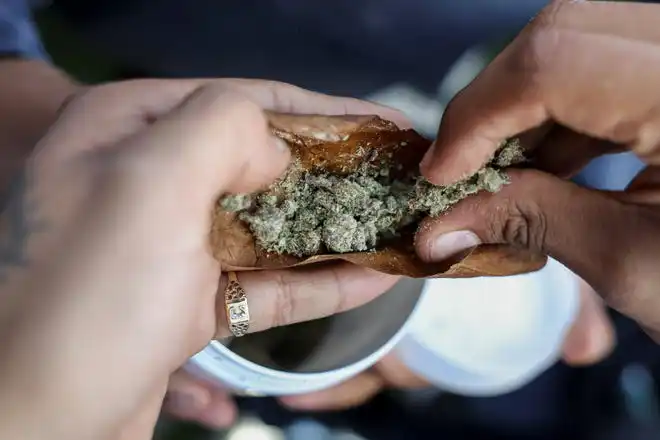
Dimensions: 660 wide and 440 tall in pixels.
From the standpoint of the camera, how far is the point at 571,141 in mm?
489

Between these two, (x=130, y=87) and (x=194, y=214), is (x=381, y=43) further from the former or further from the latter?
(x=194, y=214)

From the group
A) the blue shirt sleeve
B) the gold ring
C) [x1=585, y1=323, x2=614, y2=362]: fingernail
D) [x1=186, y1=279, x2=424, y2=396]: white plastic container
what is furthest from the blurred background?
the gold ring

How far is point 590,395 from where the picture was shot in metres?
0.86

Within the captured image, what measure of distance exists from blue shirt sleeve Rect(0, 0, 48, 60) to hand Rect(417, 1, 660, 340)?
448mm

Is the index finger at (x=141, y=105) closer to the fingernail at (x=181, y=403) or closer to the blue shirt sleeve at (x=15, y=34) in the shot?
the blue shirt sleeve at (x=15, y=34)

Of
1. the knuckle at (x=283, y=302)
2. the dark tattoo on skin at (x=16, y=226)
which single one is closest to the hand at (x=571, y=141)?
the knuckle at (x=283, y=302)

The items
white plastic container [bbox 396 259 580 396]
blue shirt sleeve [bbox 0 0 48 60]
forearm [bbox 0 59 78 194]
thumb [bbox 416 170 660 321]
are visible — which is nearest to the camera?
thumb [bbox 416 170 660 321]

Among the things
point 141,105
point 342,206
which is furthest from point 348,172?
point 141,105

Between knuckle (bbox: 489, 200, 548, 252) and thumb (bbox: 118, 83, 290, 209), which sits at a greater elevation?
thumb (bbox: 118, 83, 290, 209)

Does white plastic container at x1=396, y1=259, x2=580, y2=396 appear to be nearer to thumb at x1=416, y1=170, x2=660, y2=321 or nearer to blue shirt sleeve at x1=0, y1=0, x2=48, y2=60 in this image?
thumb at x1=416, y1=170, x2=660, y2=321

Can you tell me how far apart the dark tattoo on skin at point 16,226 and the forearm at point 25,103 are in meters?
0.20

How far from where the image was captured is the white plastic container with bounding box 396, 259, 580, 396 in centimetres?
77

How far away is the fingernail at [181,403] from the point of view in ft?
2.45

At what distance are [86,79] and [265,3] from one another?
0.24 metres
